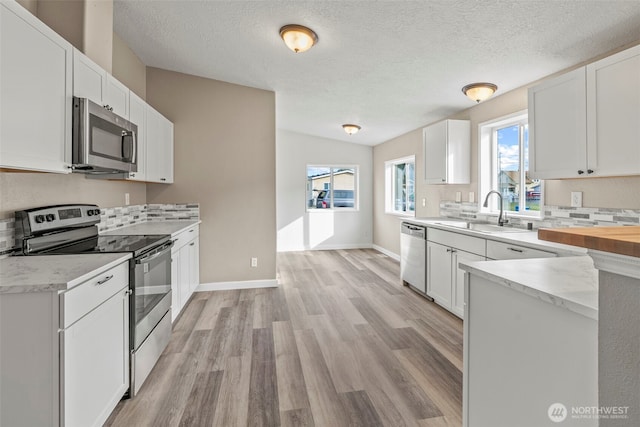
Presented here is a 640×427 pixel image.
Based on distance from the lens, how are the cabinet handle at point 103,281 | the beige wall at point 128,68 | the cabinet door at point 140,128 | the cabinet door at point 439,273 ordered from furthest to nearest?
the cabinet door at point 439,273 → the beige wall at point 128,68 → the cabinet door at point 140,128 → the cabinet handle at point 103,281

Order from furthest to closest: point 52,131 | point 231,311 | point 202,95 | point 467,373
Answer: point 202,95 < point 231,311 < point 52,131 < point 467,373

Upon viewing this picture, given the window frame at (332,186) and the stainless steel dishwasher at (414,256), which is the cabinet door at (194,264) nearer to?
the stainless steel dishwasher at (414,256)

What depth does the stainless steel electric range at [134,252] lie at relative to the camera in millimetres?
1963

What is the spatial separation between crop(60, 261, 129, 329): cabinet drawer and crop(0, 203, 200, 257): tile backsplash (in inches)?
25.0

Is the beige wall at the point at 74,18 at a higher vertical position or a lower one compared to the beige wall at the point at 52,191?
higher

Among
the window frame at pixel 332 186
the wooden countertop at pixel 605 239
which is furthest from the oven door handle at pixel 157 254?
the window frame at pixel 332 186

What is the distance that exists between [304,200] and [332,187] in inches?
29.8

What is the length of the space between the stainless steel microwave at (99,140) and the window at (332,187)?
501cm

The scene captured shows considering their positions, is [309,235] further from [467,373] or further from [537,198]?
[467,373]

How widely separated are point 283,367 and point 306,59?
9.68 feet

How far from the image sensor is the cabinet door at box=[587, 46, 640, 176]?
6.55ft

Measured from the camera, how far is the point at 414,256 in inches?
161

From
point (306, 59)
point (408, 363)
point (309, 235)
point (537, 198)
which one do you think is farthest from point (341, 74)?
point (309, 235)

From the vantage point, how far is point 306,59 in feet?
11.0
